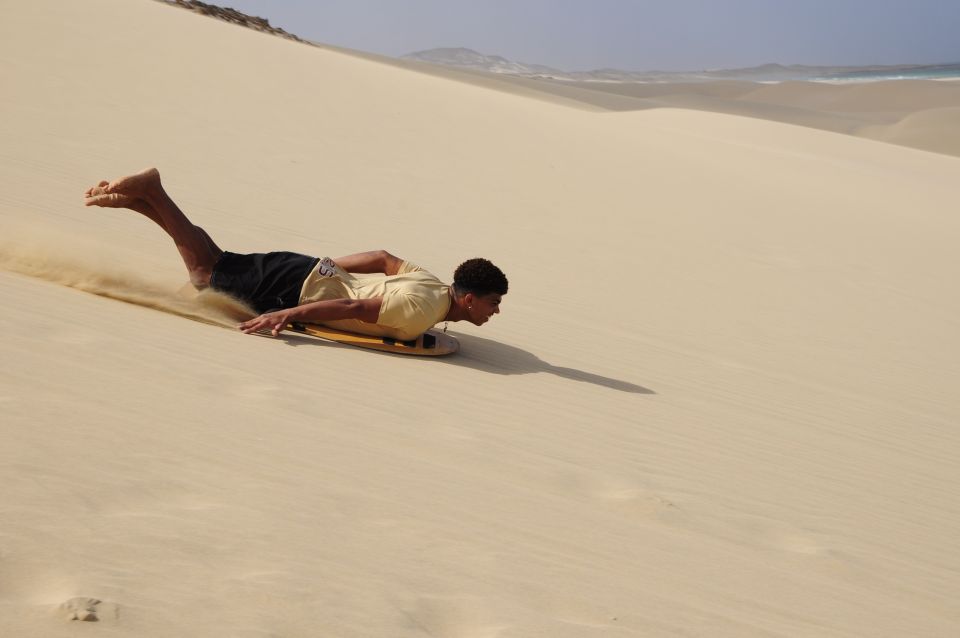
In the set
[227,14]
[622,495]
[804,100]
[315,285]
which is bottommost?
[622,495]

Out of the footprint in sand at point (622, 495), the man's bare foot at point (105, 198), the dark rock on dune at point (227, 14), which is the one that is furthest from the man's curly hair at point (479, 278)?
the dark rock on dune at point (227, 14)

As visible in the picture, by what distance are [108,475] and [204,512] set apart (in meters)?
0.32

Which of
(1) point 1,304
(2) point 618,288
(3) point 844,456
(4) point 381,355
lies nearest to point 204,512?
(1) point 1,304

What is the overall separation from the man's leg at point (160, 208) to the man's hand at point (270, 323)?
479 mm

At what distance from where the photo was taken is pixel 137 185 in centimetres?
500

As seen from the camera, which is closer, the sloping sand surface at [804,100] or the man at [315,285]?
the man at [315,285]

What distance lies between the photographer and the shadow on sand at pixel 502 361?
17.5 feet

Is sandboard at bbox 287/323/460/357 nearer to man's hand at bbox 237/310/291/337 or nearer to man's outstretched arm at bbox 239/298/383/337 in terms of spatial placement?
man's outstretched arm at bbox 239/298/383/337

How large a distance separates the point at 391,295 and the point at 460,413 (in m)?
1.00

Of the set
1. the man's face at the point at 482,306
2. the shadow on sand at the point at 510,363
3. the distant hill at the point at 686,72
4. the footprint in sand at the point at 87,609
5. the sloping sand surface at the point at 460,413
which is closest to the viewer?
the footprint in sand at the point at 87,609

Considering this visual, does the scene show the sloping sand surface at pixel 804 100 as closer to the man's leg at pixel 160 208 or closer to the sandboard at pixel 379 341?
the sandboard at pixel 379 341

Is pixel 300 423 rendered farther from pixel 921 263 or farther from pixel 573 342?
pixel 921 263

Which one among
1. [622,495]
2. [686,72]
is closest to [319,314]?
[622,495]

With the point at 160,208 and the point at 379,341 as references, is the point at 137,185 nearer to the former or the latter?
the point at 160,208
